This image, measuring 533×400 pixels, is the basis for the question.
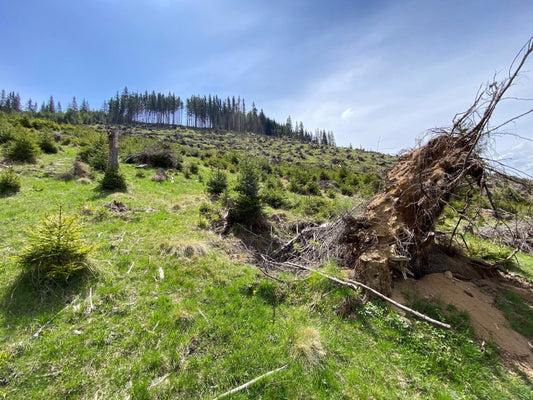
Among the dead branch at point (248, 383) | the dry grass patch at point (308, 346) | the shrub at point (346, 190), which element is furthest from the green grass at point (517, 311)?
the shrub at point (346, 190)

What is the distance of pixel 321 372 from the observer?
11.6ft

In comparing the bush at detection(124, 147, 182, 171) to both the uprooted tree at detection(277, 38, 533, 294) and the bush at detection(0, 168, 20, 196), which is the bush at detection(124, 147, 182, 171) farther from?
the uprooted tree at detection(277, 38, 533, 294)

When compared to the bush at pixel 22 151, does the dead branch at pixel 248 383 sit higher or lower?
lower

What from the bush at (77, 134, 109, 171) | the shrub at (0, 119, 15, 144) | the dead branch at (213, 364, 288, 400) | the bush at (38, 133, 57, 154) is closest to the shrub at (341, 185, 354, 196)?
the dead branch at (213, 364, 288, 400)

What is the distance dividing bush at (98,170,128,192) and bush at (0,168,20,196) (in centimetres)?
292

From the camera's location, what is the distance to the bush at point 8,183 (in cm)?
920

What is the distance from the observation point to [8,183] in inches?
366

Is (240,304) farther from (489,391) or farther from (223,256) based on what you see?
(489,391)

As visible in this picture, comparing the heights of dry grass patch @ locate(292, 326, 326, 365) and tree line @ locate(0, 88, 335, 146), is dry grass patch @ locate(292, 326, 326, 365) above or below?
below

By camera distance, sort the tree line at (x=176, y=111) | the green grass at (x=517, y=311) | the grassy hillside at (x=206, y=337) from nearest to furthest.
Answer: the grassy hillside at (x=206, y=337) → the green grass at (x=517, y=311) → the tree line at (x=176, y=111)

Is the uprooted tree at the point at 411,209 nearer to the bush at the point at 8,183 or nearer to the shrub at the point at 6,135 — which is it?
the bush at the point at 8,183

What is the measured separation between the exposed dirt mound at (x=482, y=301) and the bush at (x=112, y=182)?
13280 mm

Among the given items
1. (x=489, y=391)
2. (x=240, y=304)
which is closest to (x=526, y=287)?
(x=489, y=391)

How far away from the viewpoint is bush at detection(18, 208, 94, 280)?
15.1 feet
